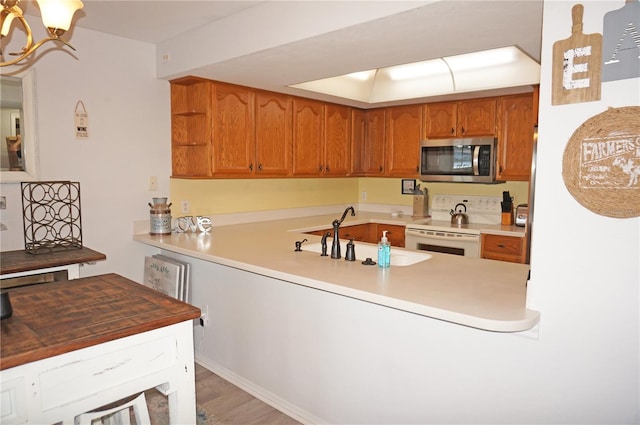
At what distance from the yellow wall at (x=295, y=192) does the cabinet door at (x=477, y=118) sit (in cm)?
61

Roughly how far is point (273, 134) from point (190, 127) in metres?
0.74

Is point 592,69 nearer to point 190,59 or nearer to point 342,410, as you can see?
point 342,410

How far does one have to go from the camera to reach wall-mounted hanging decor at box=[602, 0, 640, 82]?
1273mm

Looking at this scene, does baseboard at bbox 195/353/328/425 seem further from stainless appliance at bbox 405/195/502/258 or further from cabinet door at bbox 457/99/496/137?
cabinet door at bbox 457/99/496/137

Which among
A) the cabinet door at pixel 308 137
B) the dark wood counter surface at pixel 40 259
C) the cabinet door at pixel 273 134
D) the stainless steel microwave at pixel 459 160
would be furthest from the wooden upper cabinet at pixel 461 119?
the dark wood counter surface at pixel 40 259

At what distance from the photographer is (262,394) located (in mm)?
2619

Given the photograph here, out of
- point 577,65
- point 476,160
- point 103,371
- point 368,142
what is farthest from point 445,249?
point 103,371

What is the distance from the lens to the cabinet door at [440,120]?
13.5ft

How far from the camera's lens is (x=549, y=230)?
1.47 meters

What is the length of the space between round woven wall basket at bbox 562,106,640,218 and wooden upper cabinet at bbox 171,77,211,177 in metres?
2.64

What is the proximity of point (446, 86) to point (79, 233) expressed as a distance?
317 centimetres

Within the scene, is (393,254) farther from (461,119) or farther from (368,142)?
(368,142)

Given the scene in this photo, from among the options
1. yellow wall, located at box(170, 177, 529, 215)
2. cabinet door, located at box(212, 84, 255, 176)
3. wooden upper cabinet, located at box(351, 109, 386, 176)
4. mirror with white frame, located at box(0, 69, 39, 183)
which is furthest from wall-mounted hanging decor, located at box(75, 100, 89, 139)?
wooden upper cabinet, located at box(351, 109, 386, 176)

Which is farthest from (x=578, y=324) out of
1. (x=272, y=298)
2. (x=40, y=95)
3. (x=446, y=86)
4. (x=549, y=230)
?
(x=40, y=95)
